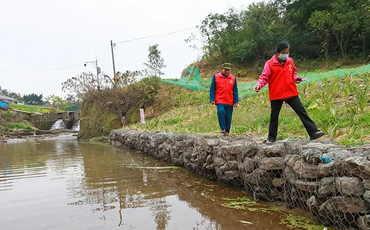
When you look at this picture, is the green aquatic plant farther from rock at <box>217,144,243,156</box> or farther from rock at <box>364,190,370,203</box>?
rock at <box>217,144,243,156</box>

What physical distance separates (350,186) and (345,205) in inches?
7.5

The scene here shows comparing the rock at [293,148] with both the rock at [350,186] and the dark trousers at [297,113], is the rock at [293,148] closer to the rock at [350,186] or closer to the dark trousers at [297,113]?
the dark trousers at [297,113]

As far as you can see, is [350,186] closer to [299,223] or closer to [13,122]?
[299,223]

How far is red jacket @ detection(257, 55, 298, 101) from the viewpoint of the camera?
422cm

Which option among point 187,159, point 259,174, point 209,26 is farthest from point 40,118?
point 259,174

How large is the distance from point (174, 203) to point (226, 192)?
0.88m

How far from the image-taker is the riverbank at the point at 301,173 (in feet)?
8.72

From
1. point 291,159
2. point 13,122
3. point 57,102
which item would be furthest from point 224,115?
point 57,102

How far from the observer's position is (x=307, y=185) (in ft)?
10.4

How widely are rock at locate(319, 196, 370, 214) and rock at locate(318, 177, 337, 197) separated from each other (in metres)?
0.07

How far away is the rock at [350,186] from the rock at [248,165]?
1.46 meters

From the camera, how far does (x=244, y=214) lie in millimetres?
3672

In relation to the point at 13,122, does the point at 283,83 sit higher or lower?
lower

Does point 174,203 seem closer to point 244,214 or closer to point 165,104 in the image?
point 244,214
